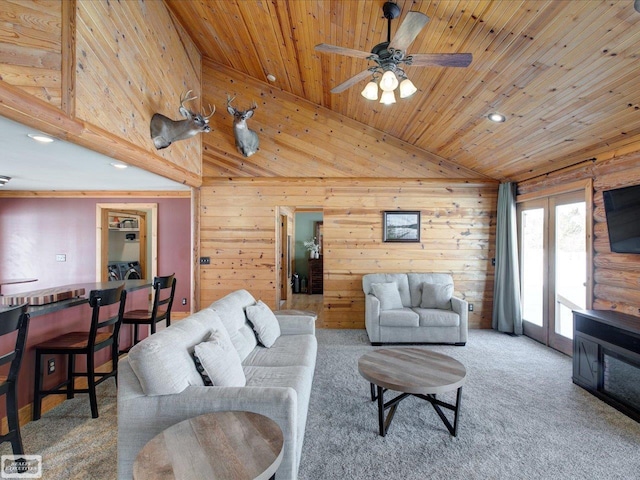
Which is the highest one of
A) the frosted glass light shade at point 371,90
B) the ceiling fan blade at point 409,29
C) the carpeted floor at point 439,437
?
the ceiling fan blade at point 409,29

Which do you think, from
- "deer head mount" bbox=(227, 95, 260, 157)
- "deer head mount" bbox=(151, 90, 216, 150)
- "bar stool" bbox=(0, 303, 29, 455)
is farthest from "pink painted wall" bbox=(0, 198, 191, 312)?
"bar stool" bbox=(0, 303, 29, 455)

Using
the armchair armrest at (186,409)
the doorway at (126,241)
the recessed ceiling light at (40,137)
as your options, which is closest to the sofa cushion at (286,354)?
the armchair armrest at (186,409)

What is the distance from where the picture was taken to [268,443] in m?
1.32

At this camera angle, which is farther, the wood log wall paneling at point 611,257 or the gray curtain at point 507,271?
the gray curtain at point 507,271

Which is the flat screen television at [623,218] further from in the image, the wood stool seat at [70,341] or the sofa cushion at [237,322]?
the wood stool seat at [70,341]

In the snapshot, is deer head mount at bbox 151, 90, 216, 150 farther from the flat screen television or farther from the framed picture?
the flat screen television

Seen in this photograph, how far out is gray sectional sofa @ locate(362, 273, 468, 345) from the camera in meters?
4.25

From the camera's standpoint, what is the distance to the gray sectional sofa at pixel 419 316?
4.25m

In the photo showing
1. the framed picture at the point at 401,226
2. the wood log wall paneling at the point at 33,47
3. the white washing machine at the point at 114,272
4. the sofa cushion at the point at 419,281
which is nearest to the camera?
Result: the wood log wall paneling at the point at 33,47

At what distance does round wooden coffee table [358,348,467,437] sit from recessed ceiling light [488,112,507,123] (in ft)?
8.62

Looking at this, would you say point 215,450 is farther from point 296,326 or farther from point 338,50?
point 338,50

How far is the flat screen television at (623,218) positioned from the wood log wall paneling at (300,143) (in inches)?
83.9

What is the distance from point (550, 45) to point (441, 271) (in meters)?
3.50

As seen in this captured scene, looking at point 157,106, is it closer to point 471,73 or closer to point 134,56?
point 134,56
